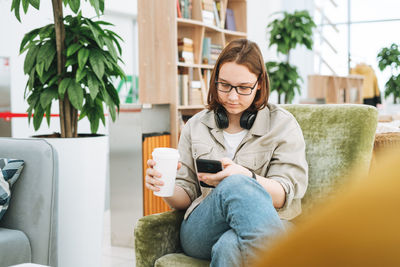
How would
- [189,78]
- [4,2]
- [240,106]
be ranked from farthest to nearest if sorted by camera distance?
[4,2] → [189,78] → [240,106]

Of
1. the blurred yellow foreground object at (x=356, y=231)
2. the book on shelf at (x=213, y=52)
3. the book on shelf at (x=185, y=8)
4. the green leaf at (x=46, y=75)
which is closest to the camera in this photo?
the blurred yellow foreground object at (x=356, y=231)

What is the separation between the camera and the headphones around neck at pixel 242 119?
5.72 feet

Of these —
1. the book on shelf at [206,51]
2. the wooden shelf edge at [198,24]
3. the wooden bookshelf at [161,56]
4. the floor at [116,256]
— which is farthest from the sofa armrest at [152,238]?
the book on shelf at [206,51]

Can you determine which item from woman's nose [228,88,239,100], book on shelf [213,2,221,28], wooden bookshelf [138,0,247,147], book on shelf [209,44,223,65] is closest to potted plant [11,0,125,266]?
woman's nose [228,88,239,100]

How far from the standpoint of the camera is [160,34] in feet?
11.5

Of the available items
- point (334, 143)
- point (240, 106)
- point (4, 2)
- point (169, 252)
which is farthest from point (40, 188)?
point (4, 2)

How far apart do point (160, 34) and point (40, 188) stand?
1.89 m

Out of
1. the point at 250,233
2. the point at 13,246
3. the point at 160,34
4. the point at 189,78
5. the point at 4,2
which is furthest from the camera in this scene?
the point at 4,2

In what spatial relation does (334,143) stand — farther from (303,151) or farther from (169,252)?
(169,252)

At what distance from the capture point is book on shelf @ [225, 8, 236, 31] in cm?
459

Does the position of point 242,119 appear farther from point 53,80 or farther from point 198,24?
point 198,24

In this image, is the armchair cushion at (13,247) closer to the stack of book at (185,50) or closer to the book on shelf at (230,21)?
the stack of book at (185,50)

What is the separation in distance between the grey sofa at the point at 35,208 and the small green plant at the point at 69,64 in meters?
0.37

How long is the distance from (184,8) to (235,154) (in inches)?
93.3
